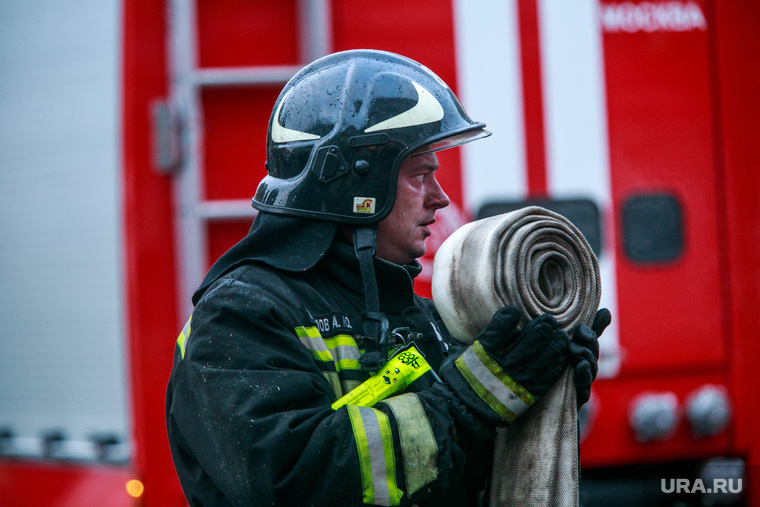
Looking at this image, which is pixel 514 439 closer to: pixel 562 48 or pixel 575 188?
pixel 575 188

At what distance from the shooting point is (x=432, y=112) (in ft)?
6.79

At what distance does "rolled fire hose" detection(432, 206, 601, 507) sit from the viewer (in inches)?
73.4

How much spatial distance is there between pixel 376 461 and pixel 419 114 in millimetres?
803

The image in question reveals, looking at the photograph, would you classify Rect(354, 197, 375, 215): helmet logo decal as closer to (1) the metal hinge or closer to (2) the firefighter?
(2) the firefighter

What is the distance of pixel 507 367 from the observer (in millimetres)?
1769

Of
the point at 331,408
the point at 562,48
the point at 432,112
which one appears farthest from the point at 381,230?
the point at 562,48

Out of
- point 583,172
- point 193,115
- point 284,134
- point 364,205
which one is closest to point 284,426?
point 364,205

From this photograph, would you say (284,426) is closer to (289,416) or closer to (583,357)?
(289,416)

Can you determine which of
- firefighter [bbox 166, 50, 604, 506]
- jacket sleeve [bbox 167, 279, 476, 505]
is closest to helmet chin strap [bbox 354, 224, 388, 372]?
firefighter [bbox 166, 50, 604, 506]

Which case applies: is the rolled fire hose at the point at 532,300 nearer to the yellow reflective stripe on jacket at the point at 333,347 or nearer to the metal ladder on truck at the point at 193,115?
the yellow reflective stripe on jacket at the point at 333,347

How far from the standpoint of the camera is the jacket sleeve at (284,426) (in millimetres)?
1656

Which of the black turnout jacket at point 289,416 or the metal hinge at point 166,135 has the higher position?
the metal hinge at point 166,135

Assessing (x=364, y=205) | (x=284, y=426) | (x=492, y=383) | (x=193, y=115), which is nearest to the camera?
(x=284, y=426)

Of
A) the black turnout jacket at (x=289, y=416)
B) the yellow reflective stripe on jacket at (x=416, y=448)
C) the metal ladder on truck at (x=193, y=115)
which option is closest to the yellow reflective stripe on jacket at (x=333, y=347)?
the black turnout jacket at (x=289, y=416)
